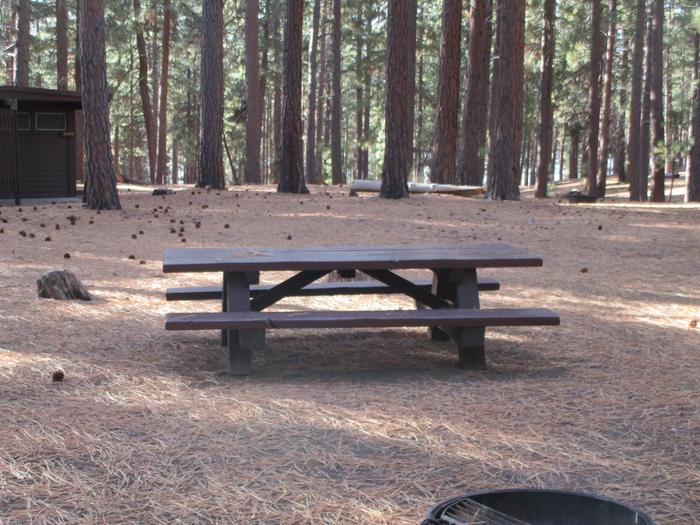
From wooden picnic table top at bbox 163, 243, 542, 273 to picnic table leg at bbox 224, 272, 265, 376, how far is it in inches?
7.3

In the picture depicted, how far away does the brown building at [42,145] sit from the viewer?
821 inches

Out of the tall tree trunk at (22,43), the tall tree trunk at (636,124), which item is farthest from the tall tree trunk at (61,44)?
the tall tree trunk at (636,124)

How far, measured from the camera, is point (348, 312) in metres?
5.50

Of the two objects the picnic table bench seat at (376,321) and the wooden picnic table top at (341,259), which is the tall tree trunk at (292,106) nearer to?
the wooden picnic table top at (341,259)

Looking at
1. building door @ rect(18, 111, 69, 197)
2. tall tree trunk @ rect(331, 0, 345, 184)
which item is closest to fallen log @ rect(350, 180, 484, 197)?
building door @ rect(18, 111, 69, 197)

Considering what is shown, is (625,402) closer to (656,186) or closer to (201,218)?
(201,218)

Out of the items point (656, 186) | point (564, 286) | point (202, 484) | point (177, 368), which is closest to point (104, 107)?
point (564, 286)

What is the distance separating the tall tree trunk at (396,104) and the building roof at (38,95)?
886 centimetres

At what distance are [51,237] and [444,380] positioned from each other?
28.6 feet

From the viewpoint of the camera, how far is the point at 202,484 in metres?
3.52

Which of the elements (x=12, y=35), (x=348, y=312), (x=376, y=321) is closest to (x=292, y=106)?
(x=348, y=312)

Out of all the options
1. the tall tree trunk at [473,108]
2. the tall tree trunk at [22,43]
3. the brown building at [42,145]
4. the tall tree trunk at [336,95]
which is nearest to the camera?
the brown building at [42,145]

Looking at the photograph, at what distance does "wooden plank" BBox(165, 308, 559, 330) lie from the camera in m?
5.16

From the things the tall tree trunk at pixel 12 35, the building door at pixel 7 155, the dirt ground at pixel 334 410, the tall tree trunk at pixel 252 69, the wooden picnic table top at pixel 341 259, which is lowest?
the dirt ground at pixel 334 410
